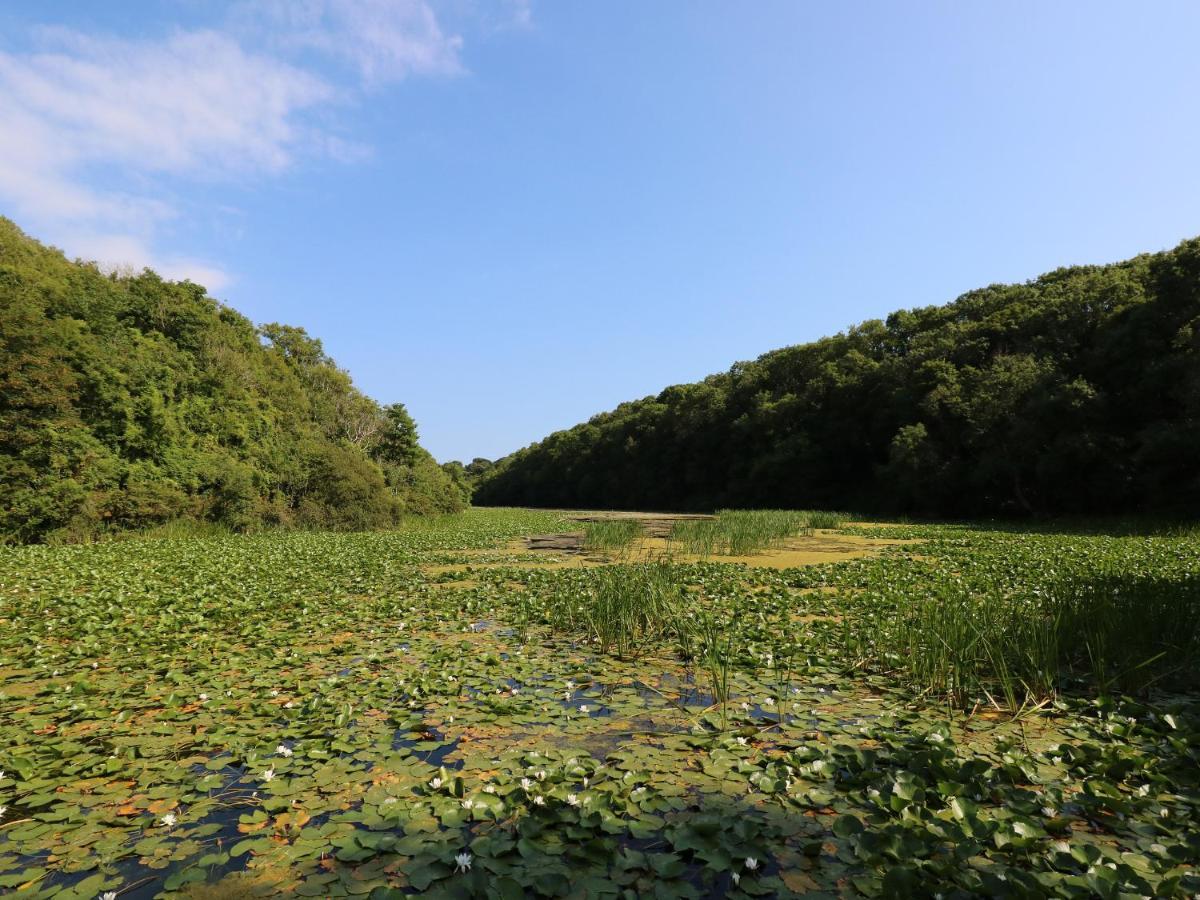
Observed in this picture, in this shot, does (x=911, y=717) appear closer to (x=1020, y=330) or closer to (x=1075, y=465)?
(x=1075, y=465)

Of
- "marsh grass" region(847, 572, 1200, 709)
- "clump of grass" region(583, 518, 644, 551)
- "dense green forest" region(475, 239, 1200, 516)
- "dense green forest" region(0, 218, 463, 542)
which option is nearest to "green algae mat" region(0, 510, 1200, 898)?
"marsh grass" region(847, 572, 1200, 709)

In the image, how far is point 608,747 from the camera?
3670mm

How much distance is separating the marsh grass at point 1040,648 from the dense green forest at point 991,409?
57.1ft

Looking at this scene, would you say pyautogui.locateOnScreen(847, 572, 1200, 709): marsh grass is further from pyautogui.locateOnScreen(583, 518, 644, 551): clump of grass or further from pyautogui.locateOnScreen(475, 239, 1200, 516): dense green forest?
pyautogui.locateOnScreen(475, 239, 1200, 516): dense green forest

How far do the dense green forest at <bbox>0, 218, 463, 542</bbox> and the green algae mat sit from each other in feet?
33.4

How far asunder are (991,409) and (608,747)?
27.1 metres

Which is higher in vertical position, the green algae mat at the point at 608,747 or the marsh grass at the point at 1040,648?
the marsh grass at the point at 1040,648

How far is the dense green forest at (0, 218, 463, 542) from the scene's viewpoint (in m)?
14.9

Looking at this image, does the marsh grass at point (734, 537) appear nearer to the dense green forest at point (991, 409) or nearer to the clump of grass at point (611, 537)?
the clump of grass at point (611, 537)

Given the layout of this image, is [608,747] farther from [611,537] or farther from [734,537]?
[611,537]

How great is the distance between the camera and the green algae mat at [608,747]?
7.88 ft

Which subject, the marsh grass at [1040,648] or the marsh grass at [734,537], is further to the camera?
the marsh grass at [734,537]

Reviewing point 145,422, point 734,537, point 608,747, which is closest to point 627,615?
point 608,747

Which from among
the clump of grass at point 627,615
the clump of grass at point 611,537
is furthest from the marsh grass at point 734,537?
the clump of grass at point 627,615
